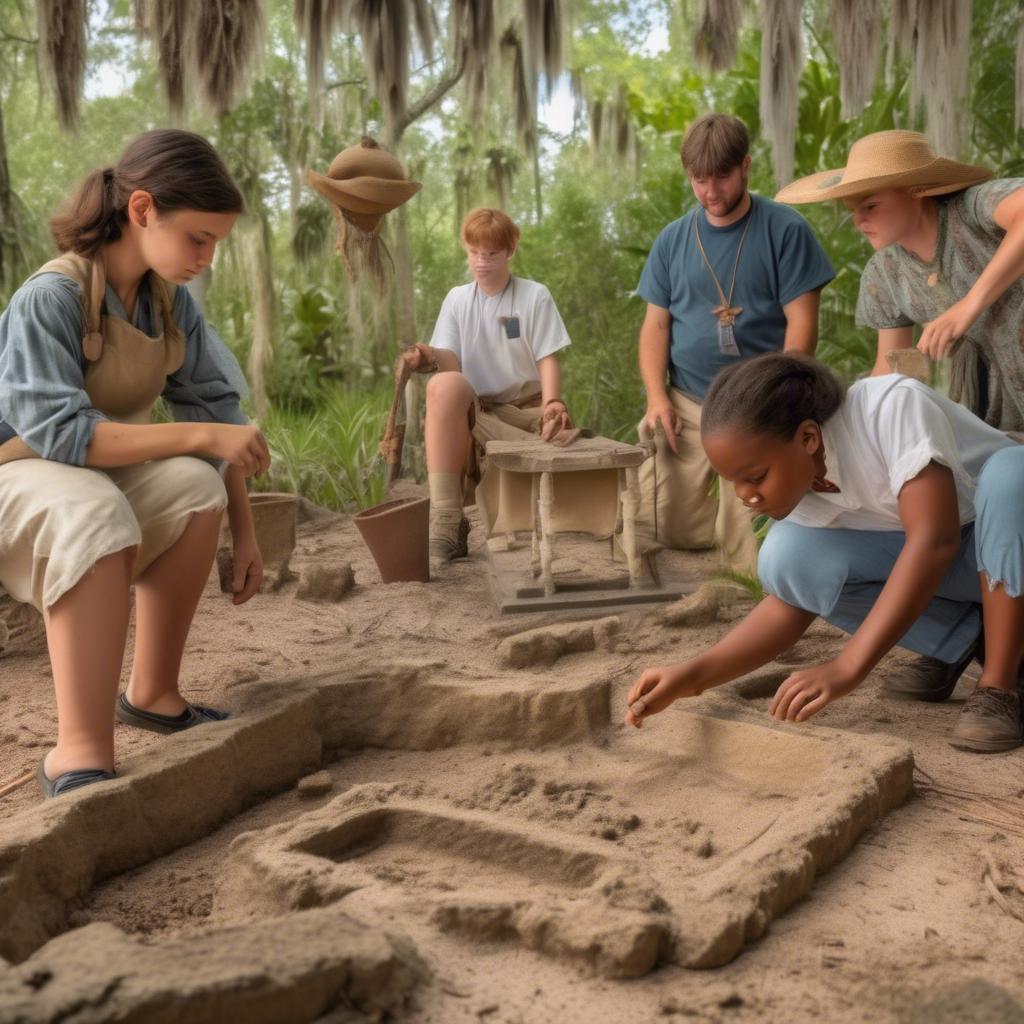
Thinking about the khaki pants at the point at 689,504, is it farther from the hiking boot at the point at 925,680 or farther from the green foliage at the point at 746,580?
the hiking boot at the point at 925,680

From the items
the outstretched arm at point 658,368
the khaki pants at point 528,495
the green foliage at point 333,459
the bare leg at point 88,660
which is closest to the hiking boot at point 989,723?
the khaki pants at point 528,495

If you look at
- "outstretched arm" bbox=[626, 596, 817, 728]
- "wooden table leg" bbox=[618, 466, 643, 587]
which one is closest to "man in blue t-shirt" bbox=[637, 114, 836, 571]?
"wooden table leg" bbox=[618, 466, 643, 587]

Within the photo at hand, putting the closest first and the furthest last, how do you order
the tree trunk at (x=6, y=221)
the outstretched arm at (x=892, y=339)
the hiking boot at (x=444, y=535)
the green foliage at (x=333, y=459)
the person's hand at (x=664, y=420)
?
the outstretched arm at (x=892, y=339)
the person's hand at (x=664, y=420)
the hiking boot at (x=444, y=535)
the green foliage at (x=333, y=459)
the tree trunk at (x=6, y=221)

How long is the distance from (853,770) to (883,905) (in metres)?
0.40

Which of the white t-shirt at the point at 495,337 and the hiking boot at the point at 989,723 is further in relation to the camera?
the white t-shirt at the point at 495,337

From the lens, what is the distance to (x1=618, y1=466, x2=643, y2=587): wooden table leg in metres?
4.03

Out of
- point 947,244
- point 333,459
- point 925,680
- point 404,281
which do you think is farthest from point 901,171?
point 404,281

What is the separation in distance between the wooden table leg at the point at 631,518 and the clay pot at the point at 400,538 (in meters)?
0.79

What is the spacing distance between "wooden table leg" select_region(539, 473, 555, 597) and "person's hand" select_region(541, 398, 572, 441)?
0.28 m

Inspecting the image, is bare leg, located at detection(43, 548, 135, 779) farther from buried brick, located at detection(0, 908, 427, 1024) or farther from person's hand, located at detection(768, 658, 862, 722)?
person's hand, located at detection(768, 658, 862, 722)

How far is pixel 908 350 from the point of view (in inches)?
Answer: 123

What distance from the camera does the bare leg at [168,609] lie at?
264 cm

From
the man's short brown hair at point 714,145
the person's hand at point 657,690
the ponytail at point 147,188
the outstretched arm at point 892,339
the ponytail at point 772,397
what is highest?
the man's short brown hair at point 714,145

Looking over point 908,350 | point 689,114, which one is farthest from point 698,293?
point 689,114
